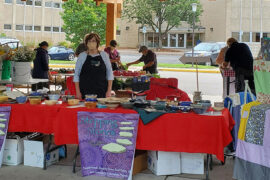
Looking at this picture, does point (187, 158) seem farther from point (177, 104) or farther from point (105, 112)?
point (105, 112)

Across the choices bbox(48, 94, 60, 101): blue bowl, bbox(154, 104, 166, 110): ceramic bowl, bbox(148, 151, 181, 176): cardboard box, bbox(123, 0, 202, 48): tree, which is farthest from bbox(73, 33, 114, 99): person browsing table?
bbox(123, 0, 202, 48): tree

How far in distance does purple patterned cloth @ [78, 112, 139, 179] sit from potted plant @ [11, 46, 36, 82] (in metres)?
2.13

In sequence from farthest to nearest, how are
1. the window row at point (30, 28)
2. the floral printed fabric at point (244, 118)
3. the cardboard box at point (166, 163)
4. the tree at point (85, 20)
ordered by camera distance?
the window row at point (30, 28), the tree at point (85, 20), the cardboard box at point (166, 163), the floral printed fabric at point (244, 118)

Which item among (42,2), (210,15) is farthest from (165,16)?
(42,2)

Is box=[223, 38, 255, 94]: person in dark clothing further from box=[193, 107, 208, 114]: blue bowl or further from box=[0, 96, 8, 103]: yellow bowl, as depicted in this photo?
box=[0, 96, 8, 103]: yellow bowl

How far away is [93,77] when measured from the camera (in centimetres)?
528

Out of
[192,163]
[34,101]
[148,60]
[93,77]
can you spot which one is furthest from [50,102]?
[148,60]

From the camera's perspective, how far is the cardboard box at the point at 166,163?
15.0ft

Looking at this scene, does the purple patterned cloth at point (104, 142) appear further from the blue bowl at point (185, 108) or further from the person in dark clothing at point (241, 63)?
the person in dark clothing at point (241, 63)

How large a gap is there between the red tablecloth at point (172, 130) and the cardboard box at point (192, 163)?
326 millimetres

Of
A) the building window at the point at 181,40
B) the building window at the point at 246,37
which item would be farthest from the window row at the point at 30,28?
the building window at the point at 246,37

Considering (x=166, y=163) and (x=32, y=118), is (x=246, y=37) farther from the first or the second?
(x=32, y=118)

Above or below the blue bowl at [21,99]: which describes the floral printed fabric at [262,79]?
above

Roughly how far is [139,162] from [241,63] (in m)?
3.96
